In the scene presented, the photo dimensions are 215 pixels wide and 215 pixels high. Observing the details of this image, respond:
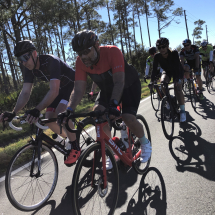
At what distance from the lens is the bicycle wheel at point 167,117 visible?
4270mm

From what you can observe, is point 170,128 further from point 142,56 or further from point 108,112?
point 142,56

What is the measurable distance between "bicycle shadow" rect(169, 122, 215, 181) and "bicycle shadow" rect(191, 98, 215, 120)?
1.09 meters

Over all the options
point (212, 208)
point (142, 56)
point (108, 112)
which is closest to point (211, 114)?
point (212, 208)

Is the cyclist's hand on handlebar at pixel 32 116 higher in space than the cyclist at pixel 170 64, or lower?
lower

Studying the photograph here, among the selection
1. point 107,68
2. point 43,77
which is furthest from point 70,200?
point 43,77

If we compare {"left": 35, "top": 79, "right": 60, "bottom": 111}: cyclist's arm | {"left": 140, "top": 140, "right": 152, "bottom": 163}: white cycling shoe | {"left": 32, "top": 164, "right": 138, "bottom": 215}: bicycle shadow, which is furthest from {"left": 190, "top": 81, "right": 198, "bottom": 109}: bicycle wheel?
{"left": 35, "top": 79, "right": 60, "bottom": 111}: cyclist's arm

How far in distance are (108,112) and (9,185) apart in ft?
5.20

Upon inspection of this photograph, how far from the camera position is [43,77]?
11.1 ft

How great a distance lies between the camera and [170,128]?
14.6ft

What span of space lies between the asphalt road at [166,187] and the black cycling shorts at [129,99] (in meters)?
1.05

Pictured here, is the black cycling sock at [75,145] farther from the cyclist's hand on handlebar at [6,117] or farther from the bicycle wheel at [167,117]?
the bicycle wheel at [167,117]

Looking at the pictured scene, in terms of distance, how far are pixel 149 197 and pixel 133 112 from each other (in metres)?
1.13

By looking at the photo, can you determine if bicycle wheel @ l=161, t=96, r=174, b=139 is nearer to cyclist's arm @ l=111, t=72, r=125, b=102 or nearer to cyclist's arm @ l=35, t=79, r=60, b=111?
cyclist's arm @ l=111, t=72, r=125, b=102

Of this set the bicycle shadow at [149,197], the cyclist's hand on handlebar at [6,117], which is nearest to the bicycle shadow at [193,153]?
the bicycle shadow at [149,197]
